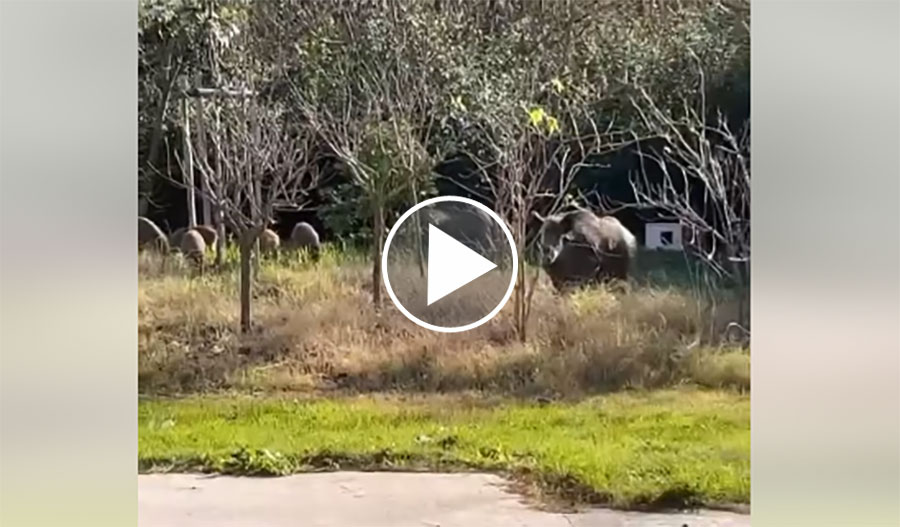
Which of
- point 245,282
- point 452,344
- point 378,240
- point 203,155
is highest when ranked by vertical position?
point 203,155

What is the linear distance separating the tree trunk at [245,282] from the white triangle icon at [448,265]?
1.96ft

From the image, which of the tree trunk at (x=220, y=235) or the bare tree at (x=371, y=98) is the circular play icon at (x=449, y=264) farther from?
the tree trunk at (x=220, y=235)

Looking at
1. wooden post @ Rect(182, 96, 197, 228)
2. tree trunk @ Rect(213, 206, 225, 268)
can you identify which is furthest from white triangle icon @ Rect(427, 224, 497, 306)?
wooden post @ Rect(182, 96, 197, 228)

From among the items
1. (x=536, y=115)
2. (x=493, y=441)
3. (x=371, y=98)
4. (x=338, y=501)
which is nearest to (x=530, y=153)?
(x=536, y=115)

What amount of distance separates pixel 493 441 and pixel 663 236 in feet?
2.88

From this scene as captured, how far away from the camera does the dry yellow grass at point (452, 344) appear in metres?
3.20

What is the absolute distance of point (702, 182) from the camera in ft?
10.5

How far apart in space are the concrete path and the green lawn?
0.04 meters

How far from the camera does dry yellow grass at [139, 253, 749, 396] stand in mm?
3197

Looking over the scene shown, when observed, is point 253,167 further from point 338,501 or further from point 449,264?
point 338,501
